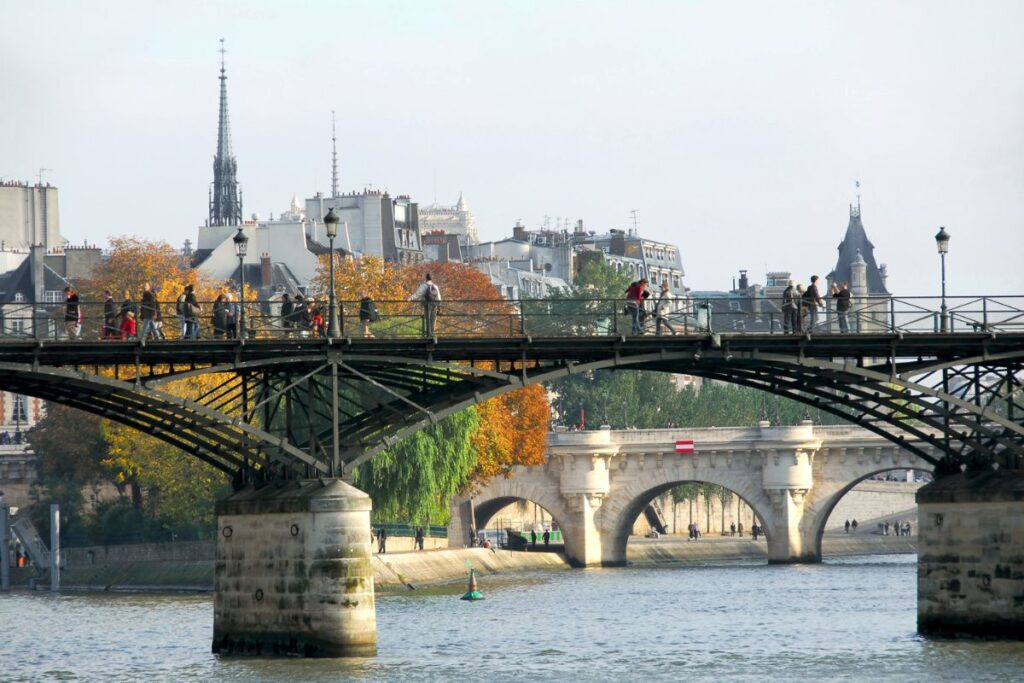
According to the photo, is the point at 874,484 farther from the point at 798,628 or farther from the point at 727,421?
the point at 798,628

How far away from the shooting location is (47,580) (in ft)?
306

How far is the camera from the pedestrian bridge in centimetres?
10994

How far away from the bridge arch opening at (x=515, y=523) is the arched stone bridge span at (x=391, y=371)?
2187 inches

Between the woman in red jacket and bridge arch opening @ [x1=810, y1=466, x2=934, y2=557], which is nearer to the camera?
the woman in red jacket

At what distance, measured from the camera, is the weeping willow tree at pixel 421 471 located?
276ft

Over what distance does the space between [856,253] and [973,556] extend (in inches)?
5601

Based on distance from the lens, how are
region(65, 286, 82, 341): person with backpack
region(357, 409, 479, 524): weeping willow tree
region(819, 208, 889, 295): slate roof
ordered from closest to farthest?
region(65, 286, 82, 341): person with backpack
region(357, 409, 479, 524): weeping willow tree
region(819, 208, 889, 295): slate roof

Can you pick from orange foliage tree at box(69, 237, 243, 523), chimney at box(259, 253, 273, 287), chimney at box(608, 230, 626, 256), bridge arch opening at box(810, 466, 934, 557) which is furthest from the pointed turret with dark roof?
orange foliage tree at box(69, 237, 243, 523)

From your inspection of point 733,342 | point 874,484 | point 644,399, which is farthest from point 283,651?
point 874,484

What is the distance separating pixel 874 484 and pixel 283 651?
97946 mm

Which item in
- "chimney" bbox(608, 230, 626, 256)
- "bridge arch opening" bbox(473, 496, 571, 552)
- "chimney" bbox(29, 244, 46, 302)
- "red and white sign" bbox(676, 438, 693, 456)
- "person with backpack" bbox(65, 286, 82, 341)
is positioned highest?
"chimney" bbox(608, 230, 626, 256)

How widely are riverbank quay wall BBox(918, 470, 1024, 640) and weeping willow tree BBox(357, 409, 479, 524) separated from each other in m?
30.0

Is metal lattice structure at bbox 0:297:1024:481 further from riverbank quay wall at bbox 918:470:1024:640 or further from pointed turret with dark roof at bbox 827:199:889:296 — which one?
pointed turret with dark roof at bbox 827:199:889:296

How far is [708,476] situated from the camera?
112312 mm
